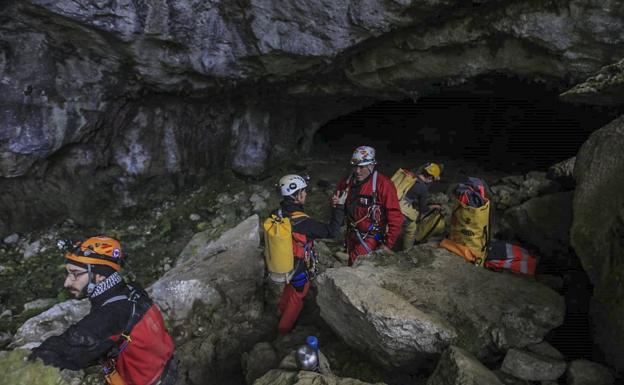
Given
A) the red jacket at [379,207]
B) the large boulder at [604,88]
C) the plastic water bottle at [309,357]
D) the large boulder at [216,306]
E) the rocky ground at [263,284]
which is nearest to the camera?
the plastic water bottle at [309,357]

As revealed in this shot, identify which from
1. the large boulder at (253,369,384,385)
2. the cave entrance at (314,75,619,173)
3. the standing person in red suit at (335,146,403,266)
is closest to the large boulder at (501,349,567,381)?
the large boulder at (253,369,384,385)

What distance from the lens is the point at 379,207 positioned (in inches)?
217

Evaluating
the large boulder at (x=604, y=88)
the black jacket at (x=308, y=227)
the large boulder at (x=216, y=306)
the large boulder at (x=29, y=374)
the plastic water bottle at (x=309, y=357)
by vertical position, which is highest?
the large boulder at (x=604, y=88)

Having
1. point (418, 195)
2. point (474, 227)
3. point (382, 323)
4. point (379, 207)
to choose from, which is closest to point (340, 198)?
point (379, 207)

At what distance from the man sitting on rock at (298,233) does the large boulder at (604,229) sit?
266cm

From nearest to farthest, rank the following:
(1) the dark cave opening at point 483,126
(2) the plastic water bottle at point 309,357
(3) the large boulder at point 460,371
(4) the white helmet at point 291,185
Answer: (3) the large boulder at point 460,371
(2) the plastic water bottle at point 309,357
(4) the white helmet at point 291,185
(1) the dark cave opening at point 483,126

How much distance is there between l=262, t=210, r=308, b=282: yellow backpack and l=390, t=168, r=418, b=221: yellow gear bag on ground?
6.30 feet

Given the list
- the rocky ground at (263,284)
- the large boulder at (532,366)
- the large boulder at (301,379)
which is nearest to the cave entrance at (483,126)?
the rocky ground at (263,284)

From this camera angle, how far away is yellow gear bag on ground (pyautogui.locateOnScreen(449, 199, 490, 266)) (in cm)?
480

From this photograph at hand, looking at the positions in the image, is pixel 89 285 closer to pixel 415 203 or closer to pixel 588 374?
pixel 588 374

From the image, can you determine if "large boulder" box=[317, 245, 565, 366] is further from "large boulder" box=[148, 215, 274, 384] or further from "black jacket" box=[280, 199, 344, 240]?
"large boulder" box=[148, 215, 274, 384]

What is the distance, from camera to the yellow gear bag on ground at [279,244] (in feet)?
15.6

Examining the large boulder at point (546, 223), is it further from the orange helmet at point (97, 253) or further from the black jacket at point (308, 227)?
the orange helmet at point (97, 253)

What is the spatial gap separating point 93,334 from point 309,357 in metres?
1.81
